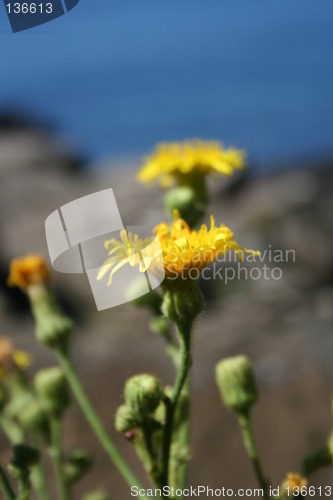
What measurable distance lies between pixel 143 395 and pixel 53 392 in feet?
1.70

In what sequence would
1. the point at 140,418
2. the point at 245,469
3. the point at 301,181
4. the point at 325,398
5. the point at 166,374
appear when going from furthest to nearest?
the point at 301,181 → the point at 166,374 → the point at 325,398 → the point at 245,469 → the point at 140,418

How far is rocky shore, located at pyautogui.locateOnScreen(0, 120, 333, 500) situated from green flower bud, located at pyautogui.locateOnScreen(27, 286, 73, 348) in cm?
84

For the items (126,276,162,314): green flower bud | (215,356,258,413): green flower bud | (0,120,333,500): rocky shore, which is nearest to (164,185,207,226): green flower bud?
(126,276,162,314): green flower bud

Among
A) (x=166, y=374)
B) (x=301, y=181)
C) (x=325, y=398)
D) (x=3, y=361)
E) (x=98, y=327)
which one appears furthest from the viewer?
(x=301, y=181)

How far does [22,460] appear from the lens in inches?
43.0

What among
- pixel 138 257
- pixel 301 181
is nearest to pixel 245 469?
pixel 138 257

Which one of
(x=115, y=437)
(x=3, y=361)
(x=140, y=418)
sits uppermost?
(x=140, y=418)

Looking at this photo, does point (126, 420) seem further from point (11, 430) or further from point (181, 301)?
point (11, 430)

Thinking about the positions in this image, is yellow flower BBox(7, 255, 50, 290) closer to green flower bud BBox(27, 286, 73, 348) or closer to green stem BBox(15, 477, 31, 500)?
green flower bud BBox(27, 286, 73, 348)

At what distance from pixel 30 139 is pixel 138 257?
552 cm

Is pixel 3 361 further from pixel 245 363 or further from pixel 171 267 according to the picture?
pixel 171 267

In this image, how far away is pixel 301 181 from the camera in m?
4.79

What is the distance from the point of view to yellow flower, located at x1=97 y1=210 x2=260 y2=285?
1.01 metres

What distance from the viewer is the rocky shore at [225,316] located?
8.23ft
